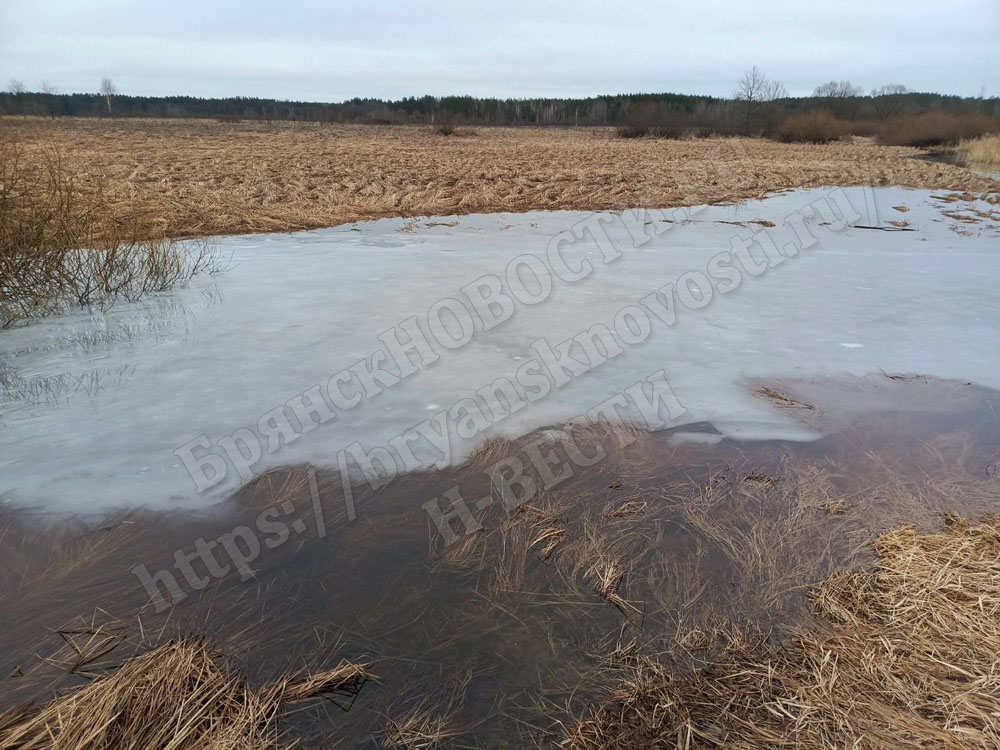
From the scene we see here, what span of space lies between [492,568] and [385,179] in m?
13.2

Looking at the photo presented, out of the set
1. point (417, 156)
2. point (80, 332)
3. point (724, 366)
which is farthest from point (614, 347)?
point (417, 156)

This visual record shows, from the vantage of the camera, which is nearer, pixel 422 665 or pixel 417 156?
pixel 422 665

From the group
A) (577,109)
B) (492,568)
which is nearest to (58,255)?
(492,568)

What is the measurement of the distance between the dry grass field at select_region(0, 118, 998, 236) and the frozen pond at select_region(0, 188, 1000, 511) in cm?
202

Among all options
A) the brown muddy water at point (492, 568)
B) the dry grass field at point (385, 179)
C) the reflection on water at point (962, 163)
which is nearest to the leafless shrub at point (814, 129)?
the reflection on water at point (962, 163)

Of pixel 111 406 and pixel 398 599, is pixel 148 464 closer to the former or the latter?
pixel 111 406

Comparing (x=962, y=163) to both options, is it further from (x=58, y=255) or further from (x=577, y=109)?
(x=577, y=109)

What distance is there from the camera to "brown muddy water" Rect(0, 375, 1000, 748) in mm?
1962

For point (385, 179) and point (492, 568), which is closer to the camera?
point (492, 568)

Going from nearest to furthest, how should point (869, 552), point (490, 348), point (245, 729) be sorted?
point (245, 729), point (869, 552), point (490, 348)

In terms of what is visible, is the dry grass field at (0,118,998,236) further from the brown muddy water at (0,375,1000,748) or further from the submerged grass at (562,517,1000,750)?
the submerged grass at (562,517,1000,750)

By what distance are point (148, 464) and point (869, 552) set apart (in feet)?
11.0

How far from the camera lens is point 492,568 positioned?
8.07 ft

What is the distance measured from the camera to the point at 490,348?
4781 millimetres
